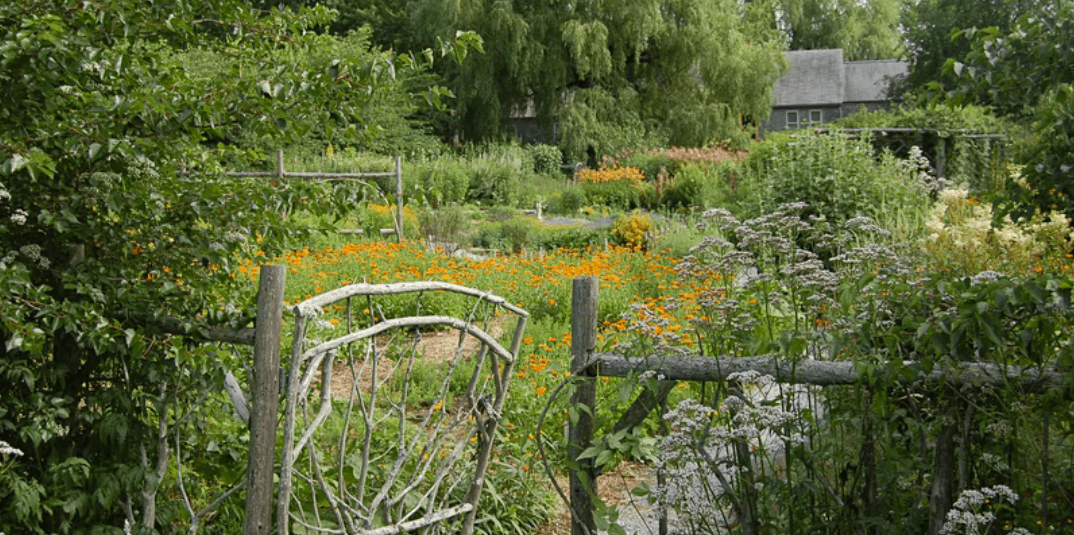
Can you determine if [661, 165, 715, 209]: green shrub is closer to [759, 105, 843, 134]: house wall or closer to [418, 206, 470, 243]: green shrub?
[418, 206, 470, 243]: green shrub

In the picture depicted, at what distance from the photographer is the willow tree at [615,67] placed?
23.8 metres

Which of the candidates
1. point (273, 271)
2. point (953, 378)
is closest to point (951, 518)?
point (953, 378)

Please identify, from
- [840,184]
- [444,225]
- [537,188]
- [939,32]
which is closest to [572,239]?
[444,225]

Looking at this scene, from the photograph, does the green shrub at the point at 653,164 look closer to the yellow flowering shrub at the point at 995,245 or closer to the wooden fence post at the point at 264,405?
the yellow flowering shrub at the point at 995,245

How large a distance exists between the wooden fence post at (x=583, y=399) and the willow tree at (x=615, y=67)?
2056 cm

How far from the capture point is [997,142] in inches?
685

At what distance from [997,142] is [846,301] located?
1690 cm

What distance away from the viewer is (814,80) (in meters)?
39.4

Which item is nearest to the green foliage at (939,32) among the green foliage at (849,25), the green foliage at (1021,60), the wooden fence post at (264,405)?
the green foliage at (849,25)

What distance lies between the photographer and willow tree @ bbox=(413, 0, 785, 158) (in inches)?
935

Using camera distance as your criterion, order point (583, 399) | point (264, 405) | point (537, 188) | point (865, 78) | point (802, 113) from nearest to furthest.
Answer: point (264, 405), point (583, 399), point (537, 188), point (802, 113), point (865, 78)

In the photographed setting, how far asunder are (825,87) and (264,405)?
39618mm

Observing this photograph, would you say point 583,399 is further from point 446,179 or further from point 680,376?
point 446,179

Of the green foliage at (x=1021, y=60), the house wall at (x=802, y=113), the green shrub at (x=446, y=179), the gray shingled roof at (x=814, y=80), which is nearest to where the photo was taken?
the green foliage at (x=1021, y=60)
